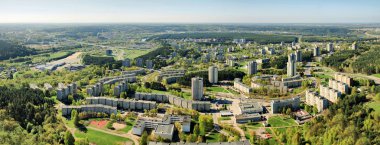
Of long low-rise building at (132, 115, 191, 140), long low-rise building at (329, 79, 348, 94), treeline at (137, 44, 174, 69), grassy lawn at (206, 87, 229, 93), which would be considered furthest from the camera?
treeline at (137, 44, 174, 69)

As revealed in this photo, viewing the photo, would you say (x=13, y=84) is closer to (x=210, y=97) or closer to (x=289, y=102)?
(x=210, y=97)

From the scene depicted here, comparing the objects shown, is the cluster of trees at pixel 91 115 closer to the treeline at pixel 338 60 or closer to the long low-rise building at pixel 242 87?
the long low-rise building at pixel 242 87

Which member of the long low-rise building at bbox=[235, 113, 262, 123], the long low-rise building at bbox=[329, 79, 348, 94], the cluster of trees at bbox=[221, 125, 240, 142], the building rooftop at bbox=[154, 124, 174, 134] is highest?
the long low-rise building at bbox=[329, 79, 348, 94]

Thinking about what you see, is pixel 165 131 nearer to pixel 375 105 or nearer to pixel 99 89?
pixel 99 89

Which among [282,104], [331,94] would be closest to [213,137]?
[282,104]

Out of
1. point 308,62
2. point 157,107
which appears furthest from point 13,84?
point 308,62

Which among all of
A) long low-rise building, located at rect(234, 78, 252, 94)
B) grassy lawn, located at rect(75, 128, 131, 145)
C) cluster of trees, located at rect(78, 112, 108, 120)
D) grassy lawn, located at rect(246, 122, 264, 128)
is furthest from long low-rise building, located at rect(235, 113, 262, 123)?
cluster of trees, located at rect(78, 112, 108, 120)

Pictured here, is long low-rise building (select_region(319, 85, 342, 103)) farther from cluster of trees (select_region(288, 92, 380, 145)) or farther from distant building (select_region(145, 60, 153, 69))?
distant building (select_region(145, 60, 153, 69))
